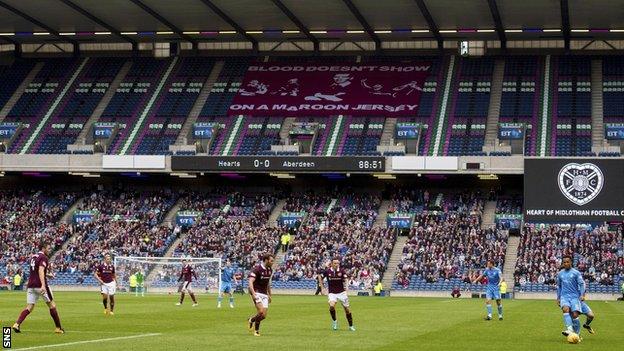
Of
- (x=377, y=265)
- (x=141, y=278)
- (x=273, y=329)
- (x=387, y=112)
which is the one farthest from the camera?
(x=387, y=112)

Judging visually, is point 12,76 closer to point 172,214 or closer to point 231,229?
point 172,214

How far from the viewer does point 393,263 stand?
242 ft

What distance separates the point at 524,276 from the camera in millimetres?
69062

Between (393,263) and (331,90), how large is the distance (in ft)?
58.1

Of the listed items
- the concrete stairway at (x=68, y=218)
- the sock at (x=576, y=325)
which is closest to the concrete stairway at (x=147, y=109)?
the concrete stairway at (x=68, y=218)

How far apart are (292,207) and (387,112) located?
9940 mm

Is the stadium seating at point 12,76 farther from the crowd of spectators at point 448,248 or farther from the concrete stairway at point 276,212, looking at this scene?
the crowd of spectators at point 448,248

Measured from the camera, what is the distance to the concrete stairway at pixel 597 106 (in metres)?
76.8

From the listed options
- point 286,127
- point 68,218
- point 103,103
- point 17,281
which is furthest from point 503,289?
point 103,103

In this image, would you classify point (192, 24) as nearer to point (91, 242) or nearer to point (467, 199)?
point (91, 242)

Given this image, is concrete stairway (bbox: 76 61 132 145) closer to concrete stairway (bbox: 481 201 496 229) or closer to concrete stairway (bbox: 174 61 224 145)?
concrete stairway (bbox: 174 61 224 145)

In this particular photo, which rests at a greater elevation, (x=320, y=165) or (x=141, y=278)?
(x=320, y=165)

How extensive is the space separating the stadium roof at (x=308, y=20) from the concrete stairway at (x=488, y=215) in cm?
1247

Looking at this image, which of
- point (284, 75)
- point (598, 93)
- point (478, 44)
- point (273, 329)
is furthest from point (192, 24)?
point (273, 329)
